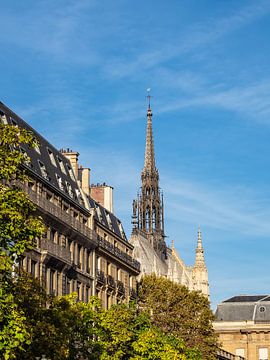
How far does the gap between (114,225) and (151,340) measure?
28.9 metres

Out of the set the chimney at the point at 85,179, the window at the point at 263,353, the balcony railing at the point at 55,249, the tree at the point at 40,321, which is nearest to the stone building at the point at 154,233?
the window at the point at 263,353

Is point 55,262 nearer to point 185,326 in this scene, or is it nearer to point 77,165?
point 77,165

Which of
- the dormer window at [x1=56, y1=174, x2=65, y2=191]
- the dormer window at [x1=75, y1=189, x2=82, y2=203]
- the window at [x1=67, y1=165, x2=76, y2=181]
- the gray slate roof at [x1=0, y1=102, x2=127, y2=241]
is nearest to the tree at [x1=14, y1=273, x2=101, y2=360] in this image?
the gray slate roof at [x1=0, y1=102, x2=127, y2=241]

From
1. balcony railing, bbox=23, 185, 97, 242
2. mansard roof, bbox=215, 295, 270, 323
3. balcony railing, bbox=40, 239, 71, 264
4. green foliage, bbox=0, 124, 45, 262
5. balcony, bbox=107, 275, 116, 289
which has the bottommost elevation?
green foliage, bbox=0, 124, 45, 262

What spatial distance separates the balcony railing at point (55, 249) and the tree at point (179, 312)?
88.9ft

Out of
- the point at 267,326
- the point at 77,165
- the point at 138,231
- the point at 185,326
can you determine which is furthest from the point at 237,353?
the point at 77,165

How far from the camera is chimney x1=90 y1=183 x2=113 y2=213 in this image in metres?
92.2

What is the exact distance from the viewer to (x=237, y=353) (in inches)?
5576

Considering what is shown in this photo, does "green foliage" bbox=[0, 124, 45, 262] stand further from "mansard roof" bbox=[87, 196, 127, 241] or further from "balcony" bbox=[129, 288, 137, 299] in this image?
"balcony" bbox=[129, 288, 137, 299]

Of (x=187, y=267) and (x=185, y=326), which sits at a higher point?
(x=187, y=267)

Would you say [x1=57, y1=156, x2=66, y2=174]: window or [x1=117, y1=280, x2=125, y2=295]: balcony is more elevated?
[x1=57, y1=156, x2=66, y2=174]: window

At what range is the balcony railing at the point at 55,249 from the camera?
210ft

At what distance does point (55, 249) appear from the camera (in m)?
66.2

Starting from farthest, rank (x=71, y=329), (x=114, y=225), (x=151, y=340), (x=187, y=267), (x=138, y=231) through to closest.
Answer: (x=187, y=267), (x=138, y=231), (x=114, y=225), (x=151, y=340), (x=71, y=329)
